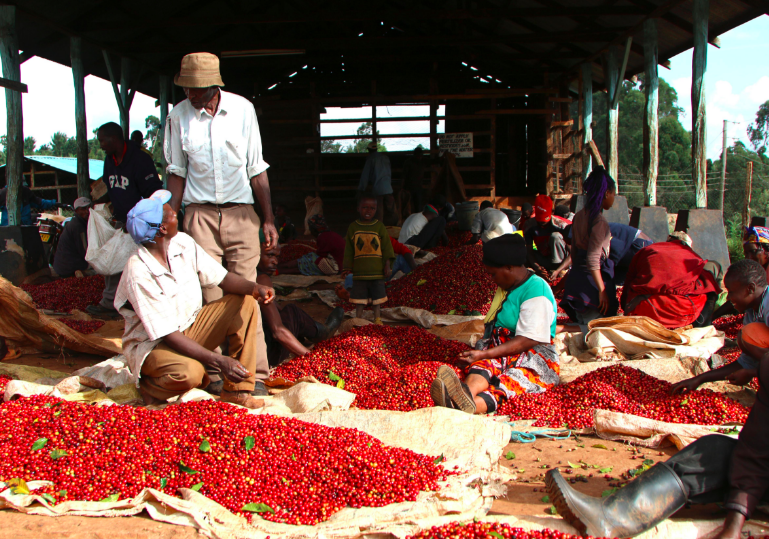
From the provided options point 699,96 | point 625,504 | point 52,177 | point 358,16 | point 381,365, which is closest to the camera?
point 625,504

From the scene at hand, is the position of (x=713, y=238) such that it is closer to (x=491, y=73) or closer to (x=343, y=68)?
(x=491, y=73)

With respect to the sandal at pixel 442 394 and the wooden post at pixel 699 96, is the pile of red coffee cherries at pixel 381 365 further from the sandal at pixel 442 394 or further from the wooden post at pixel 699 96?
the wooden post at pixel 699 96

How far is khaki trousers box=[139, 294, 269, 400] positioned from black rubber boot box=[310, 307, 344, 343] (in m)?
1.19

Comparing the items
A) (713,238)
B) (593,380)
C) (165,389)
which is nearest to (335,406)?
(165,389)

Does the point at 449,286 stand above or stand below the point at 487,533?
above

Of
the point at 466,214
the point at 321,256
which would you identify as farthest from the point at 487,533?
the point at 466,214

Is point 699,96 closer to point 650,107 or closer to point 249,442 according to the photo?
point 650,107

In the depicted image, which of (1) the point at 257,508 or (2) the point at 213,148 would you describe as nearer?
(1) the point at 257,508

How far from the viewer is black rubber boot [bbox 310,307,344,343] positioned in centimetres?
455

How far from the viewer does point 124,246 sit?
536 centimetres

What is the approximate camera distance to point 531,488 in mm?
2299

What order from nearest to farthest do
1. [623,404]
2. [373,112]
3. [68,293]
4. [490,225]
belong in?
[623,404], [68,293], [490,225], [373,112]

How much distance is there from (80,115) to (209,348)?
269 inches

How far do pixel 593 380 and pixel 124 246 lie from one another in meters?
4.14
